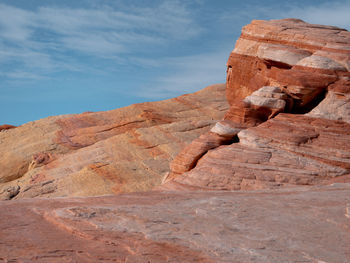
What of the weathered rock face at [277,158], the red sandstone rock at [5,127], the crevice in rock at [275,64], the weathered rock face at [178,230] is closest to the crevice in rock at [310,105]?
the weathered rock face at [277,158]

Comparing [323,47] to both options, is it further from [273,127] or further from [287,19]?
[273,127]

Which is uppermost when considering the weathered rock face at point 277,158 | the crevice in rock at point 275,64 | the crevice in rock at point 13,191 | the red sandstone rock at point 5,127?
the crevice in rock at point 275,64

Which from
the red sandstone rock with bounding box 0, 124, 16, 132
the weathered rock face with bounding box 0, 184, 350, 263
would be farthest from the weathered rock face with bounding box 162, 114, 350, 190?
the red sandstone rock with bounding box 0, 124, 16, 132

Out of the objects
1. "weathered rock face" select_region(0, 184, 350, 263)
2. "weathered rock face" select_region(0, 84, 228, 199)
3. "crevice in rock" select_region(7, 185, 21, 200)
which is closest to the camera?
"weathered rock face" select_region(0, 184, 350, 263)

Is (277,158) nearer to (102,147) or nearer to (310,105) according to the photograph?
(310,105)

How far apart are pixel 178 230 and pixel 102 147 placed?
21917 mm

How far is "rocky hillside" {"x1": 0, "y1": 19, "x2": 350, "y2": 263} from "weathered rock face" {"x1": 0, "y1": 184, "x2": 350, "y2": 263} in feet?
0.11

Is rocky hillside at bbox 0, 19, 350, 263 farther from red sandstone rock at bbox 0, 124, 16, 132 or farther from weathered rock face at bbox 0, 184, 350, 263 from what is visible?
red sandstone rock at bbox 0, 124, 16, 132

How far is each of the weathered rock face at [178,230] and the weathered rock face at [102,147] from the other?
568 inches

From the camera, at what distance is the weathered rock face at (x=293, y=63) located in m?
19.3

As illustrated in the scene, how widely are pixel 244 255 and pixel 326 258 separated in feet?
4.37

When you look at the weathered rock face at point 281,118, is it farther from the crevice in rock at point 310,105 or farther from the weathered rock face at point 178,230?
the weathered rock face at point 178,230

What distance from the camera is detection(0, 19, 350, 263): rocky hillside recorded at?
7.21 metres

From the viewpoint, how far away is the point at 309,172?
16.5 metres
